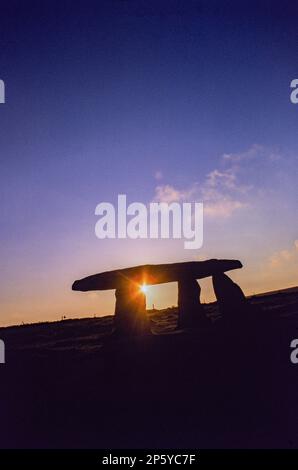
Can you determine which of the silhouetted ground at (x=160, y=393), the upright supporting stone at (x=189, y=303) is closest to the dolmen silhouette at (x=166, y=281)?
the upright supporting stone at (x=189, y=303)

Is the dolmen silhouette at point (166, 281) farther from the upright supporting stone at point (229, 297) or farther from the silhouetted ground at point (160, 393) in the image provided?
the silhouetted ground at point (160, 393)

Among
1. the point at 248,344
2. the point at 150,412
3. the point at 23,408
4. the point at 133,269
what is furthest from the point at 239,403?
the point at 133,269

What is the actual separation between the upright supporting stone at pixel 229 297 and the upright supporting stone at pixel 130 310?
331 cm

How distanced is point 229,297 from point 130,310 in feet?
14.2

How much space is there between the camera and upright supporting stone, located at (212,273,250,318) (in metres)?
19.4

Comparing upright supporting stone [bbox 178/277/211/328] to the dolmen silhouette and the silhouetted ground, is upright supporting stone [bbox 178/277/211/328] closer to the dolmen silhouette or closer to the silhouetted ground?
the dolmen silhouette

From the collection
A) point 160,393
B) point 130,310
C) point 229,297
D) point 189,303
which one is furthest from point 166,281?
point 160,393

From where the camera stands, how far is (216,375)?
1339 cm

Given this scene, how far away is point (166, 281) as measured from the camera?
20.5 meters

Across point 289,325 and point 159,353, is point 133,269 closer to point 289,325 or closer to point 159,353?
point 159,353

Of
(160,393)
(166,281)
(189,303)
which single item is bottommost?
(160,393)

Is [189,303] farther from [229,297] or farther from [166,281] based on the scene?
[229,297]

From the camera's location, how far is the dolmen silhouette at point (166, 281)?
1955cm
